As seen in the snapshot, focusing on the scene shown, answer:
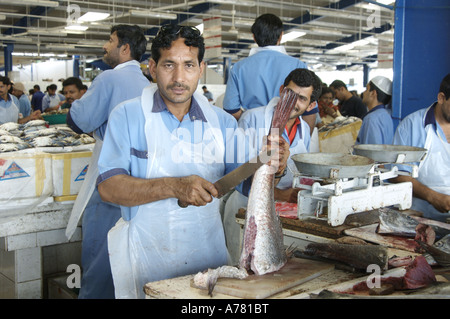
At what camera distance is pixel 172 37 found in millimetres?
2158

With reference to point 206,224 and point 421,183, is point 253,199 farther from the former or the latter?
point 421,183

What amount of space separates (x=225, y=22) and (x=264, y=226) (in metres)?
19.4

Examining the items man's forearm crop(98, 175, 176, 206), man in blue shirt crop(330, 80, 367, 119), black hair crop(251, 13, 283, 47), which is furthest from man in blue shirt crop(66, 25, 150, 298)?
man in blue shirt crop(330, 80, 367, 119)

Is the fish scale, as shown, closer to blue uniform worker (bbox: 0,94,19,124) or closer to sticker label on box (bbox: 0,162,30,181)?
sticker label on box (bbox: 0,162,30,181)

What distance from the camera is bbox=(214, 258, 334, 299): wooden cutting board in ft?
5.70

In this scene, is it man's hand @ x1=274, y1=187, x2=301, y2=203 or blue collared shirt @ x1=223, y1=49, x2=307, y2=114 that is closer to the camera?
man's hand @ x1=274, y1=187, x2=301, y2=203

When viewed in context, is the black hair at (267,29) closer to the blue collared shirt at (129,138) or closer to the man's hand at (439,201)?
the man's hand at (439,201)

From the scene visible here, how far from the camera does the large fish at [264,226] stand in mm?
1879

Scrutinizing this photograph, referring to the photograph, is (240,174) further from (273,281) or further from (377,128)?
(377,128)

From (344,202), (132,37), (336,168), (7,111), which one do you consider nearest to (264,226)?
(336,168)

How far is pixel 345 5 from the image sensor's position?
17.3 meters
